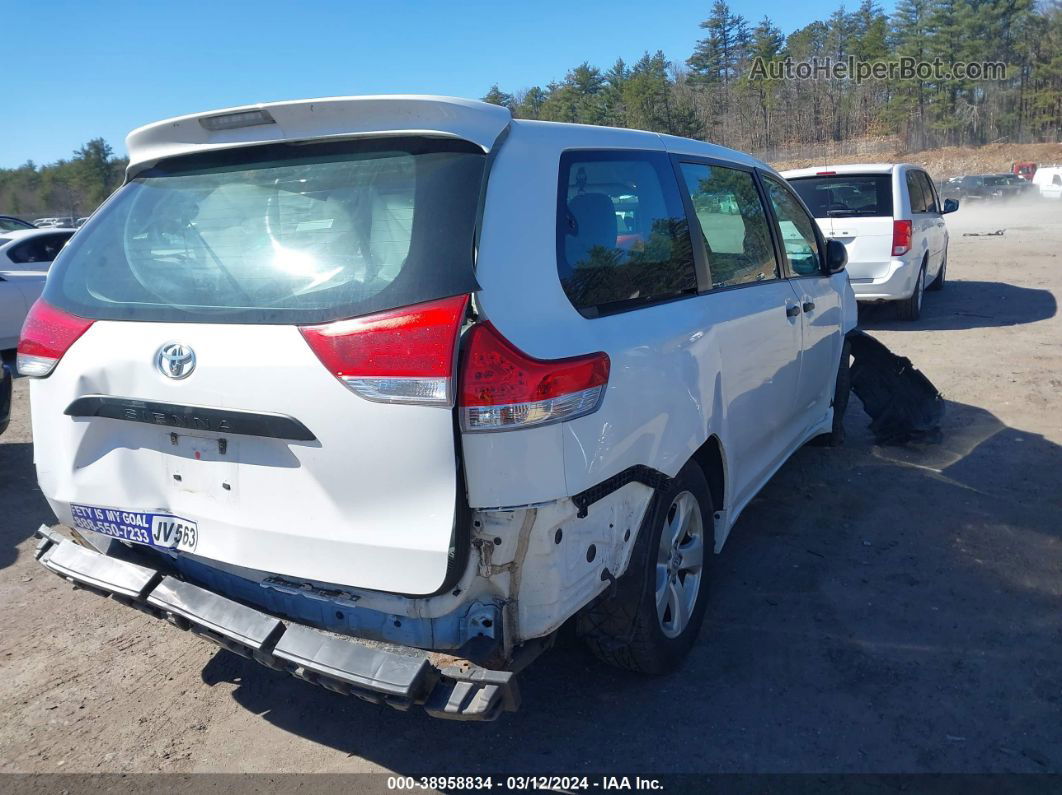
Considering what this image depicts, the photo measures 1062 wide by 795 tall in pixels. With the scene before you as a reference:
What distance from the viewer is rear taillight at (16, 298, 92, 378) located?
9.17 ft

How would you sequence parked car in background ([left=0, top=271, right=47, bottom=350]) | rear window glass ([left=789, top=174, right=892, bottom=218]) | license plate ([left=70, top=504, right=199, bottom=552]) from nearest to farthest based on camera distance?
license plate ([left=70, top=504, right=199, bottom=552]) → parked car in background ([left=0, top=271, right=47, bottom=350]) → rear window glass ([left=789, top=174, right=892, bottom=218])

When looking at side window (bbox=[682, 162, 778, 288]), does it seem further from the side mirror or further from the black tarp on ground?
the black tarp on ground

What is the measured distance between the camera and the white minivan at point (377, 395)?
2256 millimetres

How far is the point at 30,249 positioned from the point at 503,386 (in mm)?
12189

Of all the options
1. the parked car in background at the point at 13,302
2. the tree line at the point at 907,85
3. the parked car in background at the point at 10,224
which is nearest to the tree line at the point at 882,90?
the tree line at the point at 907,85

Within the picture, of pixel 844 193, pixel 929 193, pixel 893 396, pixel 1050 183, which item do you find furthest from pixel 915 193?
pixel 1050 183

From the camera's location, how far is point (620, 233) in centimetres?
300

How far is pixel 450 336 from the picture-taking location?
221 centimetres

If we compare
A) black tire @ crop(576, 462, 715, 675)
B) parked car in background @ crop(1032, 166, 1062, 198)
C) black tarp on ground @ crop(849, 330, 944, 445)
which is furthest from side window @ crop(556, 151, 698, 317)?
parked car in background @ crop(1032, 166, 1062, 198)

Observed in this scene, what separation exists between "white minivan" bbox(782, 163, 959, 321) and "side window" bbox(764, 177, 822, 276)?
538cm

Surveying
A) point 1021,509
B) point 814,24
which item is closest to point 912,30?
point 814,24

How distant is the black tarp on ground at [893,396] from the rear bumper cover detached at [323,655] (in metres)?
4.41

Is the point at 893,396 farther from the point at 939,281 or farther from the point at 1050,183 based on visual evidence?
the point at 1050,183

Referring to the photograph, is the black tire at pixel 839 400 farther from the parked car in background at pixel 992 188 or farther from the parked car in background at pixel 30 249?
the parked car in background at pixel 992 188
